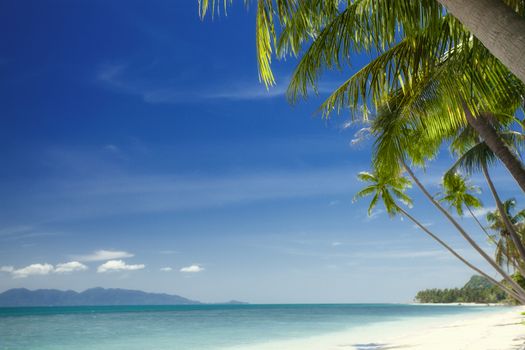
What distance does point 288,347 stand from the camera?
16.5 meters

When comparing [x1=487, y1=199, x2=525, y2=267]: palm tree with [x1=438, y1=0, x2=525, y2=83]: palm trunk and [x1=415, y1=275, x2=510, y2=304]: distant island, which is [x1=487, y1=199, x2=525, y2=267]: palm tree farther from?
[x1=415, y1=275, x2=510, y2=304]: distant island

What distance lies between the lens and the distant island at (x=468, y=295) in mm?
74312

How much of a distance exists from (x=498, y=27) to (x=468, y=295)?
324 feet

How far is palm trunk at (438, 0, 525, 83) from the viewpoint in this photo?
1.60m

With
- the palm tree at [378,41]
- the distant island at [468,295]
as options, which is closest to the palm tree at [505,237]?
the palm tree at [378,41]

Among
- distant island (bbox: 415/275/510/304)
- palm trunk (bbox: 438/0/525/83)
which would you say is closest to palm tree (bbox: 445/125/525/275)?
palm trunk (bbox: 438/0/525/83)

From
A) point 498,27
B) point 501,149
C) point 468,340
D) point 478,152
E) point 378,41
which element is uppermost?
point 478,152

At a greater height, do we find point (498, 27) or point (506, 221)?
point (506, 221)

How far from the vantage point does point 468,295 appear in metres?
89.0

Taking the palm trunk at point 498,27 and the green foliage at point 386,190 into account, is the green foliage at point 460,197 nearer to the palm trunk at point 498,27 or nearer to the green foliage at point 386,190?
the green foliage at point 386,190

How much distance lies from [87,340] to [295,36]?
72.7 ft

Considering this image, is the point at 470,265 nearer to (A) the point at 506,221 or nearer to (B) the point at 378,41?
(A) the point at 506,221

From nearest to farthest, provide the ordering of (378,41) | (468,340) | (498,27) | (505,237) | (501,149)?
(498,27), (378,41), (501,149), (468,340), (505,237)

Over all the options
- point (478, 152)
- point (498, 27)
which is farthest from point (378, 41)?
point (478, 152)
